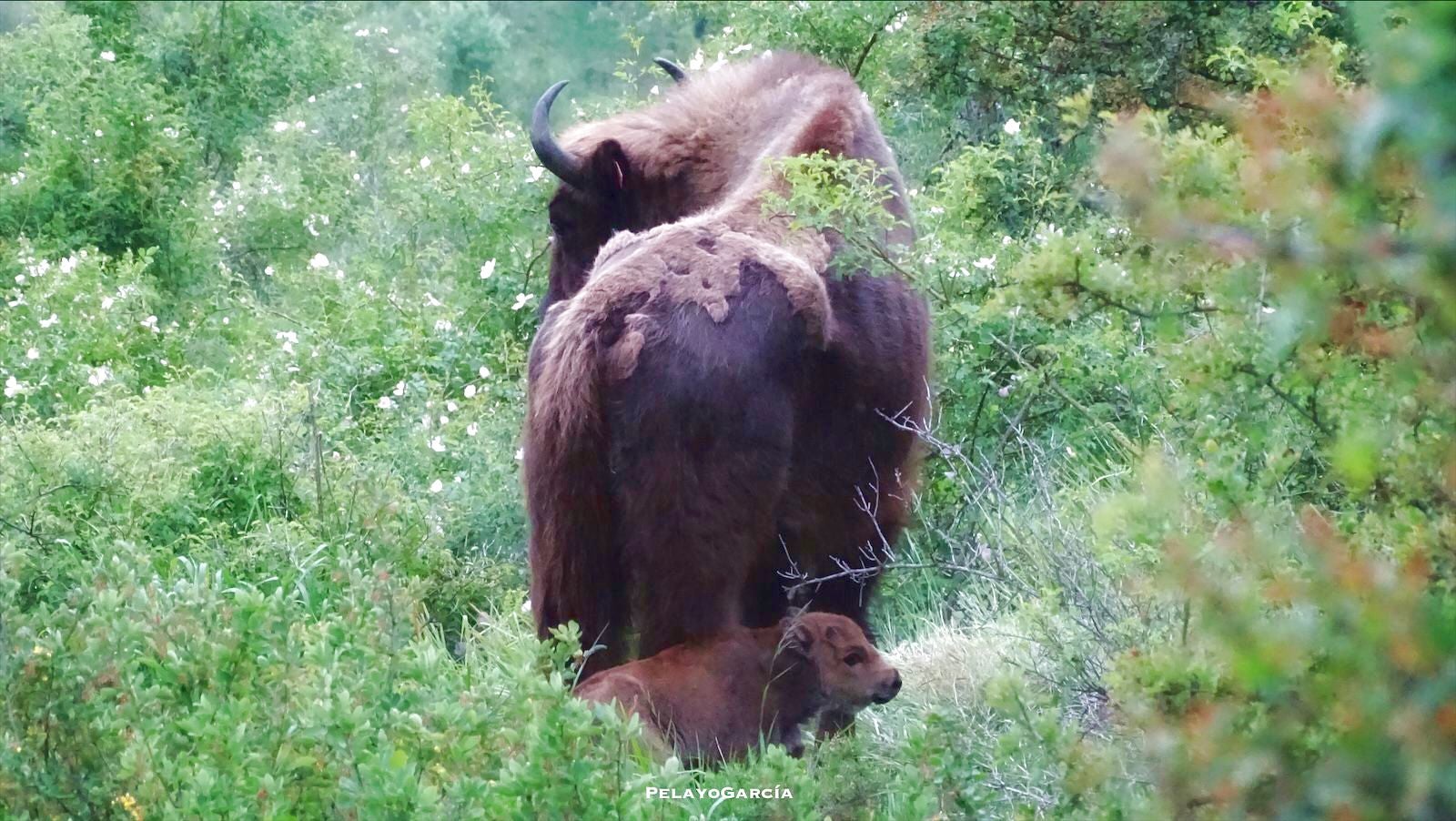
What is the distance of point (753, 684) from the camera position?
4250 mm

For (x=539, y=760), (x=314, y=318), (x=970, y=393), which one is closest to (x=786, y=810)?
(x=539, y=760)

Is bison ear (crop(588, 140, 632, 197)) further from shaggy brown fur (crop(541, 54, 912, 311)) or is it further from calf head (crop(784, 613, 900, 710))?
calf head (crop(784, 613, 900, 710))

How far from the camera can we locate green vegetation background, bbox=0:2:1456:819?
6.60ft

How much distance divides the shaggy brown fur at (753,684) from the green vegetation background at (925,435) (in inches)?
7.1

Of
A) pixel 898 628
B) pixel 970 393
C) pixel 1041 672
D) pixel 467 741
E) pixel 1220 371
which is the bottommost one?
pixel 898 628

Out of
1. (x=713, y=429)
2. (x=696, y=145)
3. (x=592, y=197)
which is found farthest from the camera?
(x=592, y=197)

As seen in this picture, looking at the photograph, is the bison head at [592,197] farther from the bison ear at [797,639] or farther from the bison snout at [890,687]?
the bison snout at [890,687]

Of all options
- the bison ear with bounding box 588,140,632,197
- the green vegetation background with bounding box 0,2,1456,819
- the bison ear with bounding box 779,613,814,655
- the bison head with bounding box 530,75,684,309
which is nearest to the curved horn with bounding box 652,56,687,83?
the bison head with bounding box 530,75,684,309

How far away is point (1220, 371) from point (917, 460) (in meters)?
2.40

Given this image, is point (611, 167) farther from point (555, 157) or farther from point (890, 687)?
A: point (890, 687)

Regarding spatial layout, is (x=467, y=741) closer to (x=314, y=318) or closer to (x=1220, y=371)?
(x=1220, y=371)

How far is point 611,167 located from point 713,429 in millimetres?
2230

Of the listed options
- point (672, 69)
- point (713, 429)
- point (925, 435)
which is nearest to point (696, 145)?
point (672, 69)

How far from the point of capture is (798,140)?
5.29m
